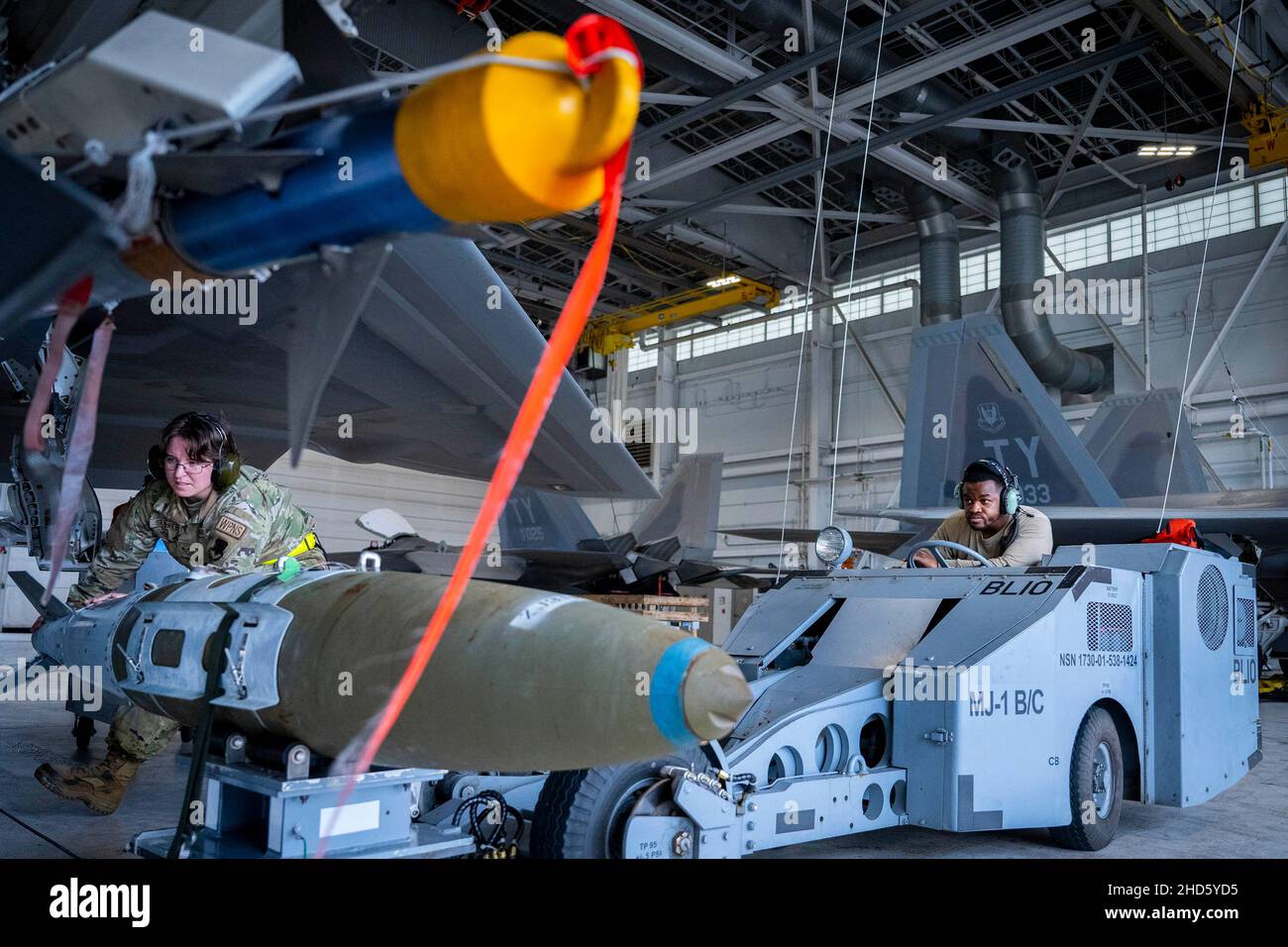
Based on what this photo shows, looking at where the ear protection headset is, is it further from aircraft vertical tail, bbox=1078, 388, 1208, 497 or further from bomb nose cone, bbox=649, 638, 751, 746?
aircraft vertical tail, bbox=1078, 388, 1208, 497

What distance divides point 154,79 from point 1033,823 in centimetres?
370

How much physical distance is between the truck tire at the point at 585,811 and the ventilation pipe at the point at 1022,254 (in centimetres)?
1464

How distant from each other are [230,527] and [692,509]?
11.6 meters

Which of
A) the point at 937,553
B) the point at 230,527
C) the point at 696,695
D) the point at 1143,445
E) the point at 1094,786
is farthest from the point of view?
the point at 1143,445

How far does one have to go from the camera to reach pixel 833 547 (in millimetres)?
4641

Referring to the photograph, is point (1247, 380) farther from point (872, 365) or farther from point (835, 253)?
point (835, 253)

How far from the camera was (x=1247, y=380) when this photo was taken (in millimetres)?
15742

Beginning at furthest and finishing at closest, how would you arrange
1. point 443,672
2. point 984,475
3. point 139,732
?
point 984,475
point 139,732
point 443,672
